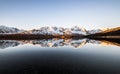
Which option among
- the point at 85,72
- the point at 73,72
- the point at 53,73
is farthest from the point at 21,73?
the point at 85,72

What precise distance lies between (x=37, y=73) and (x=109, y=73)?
7282 mm

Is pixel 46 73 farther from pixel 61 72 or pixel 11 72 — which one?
pixel 11 72

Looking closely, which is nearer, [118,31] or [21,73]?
[21,73]

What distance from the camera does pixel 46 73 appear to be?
50.5ft

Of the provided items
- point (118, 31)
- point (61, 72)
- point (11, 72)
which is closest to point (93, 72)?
point (61, 72)

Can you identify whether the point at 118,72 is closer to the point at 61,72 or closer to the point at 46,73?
the point at 61,72

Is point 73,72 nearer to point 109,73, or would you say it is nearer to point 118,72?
point 109,73

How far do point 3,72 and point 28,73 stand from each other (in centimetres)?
288

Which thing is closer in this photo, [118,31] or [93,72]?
[93,72]

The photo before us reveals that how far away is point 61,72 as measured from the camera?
15633mm

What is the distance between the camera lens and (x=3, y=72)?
626 inches

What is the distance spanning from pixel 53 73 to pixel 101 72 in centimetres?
496

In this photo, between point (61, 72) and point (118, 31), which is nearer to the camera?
point (61, 72)

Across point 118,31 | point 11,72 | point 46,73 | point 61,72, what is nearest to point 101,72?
point 61,72
